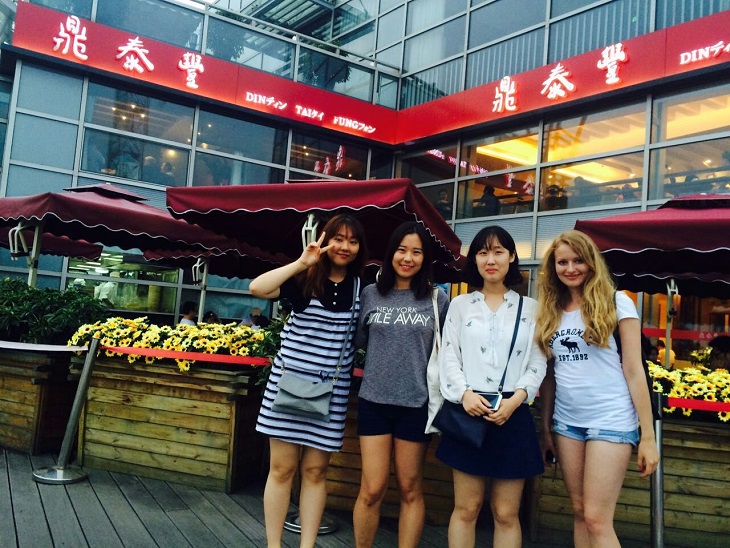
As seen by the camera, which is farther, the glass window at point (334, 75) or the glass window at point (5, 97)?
the glass window at point (334, 75)

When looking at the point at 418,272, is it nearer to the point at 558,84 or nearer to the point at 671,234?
the point at 671,234

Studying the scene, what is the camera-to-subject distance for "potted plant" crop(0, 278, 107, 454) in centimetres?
486

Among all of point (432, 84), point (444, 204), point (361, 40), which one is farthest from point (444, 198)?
point (361, 40)

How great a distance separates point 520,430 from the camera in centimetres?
244

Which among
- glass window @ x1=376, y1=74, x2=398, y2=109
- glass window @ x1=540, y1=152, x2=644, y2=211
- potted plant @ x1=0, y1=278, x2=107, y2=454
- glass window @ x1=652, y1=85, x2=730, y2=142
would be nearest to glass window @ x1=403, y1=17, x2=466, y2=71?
glass window @ x1=376, y1=74, x2=398, y2=109

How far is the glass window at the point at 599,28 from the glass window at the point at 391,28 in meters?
4.23

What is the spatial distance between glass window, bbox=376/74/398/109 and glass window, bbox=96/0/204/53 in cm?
428

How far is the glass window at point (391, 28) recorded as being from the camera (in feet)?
44.5

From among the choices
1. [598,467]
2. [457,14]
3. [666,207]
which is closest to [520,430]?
[598,467]

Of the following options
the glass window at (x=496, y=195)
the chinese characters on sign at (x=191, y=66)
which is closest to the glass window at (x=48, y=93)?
the chinese characters on sign at (x=191, y=66)

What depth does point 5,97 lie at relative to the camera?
10281mm

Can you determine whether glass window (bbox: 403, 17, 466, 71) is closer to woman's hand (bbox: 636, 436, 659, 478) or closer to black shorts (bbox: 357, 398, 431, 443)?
black shorts (bbox: 357, 398, 431, 443)

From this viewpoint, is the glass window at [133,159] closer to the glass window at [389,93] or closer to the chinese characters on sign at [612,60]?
the glass window at [389,93]

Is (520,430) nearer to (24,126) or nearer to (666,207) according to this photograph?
(666,207)
